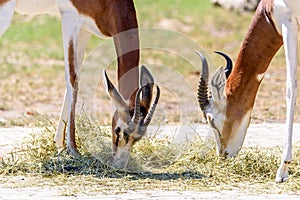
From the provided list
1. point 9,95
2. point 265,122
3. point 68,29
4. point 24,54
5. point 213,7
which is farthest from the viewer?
point 213,7

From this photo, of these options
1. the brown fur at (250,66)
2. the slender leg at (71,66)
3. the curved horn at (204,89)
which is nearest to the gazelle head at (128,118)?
the curved horn at (204,89)

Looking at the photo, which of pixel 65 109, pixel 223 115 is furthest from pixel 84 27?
pixel 223 115

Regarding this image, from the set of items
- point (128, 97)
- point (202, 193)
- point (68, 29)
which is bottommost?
point (202, 193)

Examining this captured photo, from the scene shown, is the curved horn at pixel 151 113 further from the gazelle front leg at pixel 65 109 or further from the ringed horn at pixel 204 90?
the gazelle front leg at pixel 65 109

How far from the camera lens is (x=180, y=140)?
947cm

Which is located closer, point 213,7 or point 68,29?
point 68,29

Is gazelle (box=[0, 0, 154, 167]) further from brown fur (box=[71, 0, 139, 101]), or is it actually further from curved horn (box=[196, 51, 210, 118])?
curved horn (box=[196, 51, 210, 118])

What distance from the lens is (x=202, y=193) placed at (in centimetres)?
755

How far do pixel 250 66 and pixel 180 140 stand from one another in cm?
136

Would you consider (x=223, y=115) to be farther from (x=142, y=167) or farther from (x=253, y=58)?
(x=142, y=167)

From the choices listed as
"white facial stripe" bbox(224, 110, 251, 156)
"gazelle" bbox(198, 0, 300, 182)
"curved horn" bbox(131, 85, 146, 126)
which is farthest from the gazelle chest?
"white facial stripe" bbox(224, 110, 251, 156)

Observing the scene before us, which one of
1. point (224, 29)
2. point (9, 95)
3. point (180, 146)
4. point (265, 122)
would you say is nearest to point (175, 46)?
point (224, 29)

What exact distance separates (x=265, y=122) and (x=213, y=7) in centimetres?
983

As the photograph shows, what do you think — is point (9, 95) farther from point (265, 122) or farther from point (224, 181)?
point (224, 181)
